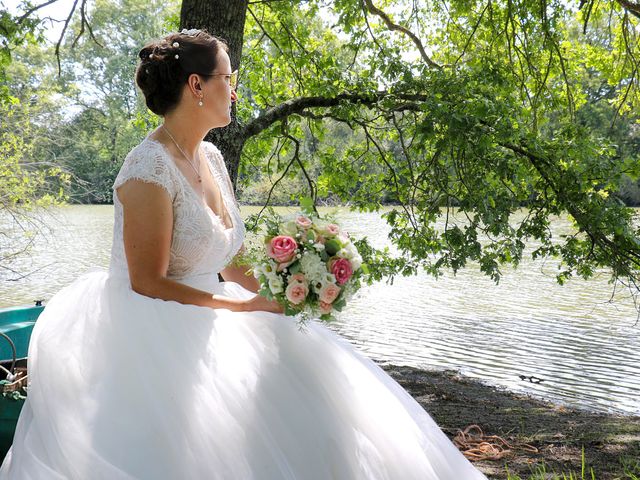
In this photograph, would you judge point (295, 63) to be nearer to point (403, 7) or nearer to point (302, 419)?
point (403, 7)

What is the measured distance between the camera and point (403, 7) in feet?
31.7

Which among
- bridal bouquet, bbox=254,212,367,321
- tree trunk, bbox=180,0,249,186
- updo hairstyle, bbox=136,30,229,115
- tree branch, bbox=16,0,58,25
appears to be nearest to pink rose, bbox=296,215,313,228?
bridal bouquet, bbox=254,212,367,321

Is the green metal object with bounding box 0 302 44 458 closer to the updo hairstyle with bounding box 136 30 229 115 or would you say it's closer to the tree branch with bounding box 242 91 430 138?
the updo hairstyle with bounding box 136 30 229 115

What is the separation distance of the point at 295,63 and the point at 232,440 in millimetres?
6535

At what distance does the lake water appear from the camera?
29.9 feet

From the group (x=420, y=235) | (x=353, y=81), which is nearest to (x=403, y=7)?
(x=353, y=81)

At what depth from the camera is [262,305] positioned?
8.21 feet

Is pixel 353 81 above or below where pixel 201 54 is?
above

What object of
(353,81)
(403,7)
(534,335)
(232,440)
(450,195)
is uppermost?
(403,7)

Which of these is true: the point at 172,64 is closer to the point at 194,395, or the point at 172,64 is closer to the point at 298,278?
Answer: the point at 298,278

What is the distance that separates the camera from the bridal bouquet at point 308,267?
2.24 m

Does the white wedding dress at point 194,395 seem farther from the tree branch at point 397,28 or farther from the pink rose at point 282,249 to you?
the tree branch at point 397,28

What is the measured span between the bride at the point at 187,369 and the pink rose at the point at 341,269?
1.12ft

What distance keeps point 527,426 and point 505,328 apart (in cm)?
608
